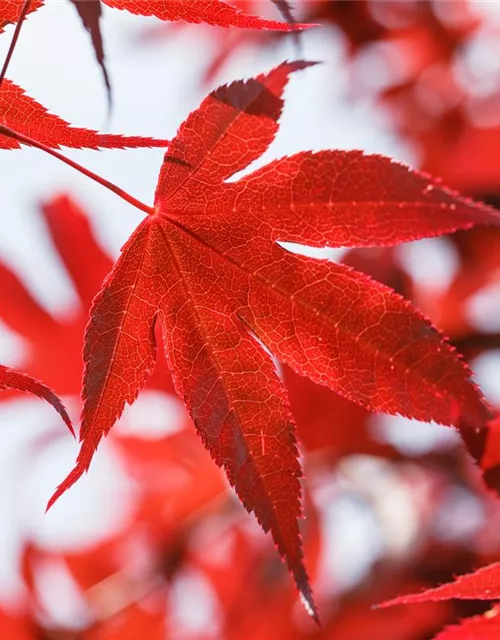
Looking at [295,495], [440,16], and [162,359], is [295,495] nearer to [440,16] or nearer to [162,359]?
[162,359]

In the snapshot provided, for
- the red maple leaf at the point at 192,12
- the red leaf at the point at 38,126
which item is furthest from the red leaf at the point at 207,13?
the red leaf at the point at 38,126

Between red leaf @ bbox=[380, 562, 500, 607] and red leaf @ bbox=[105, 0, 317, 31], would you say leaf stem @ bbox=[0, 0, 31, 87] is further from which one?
red leaf @ bbox=[380, 562, 500, 607]

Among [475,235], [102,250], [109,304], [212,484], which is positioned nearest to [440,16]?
[475,235]

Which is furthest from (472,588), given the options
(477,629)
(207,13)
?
(207,13)

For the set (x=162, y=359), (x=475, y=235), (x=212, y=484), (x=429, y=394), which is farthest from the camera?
(x=475, y=235)

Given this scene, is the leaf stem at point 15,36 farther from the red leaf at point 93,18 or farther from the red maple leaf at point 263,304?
the red maple leaf at point 263,304

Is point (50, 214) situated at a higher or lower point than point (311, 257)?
higher

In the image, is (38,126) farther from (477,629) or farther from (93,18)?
(477,629)
